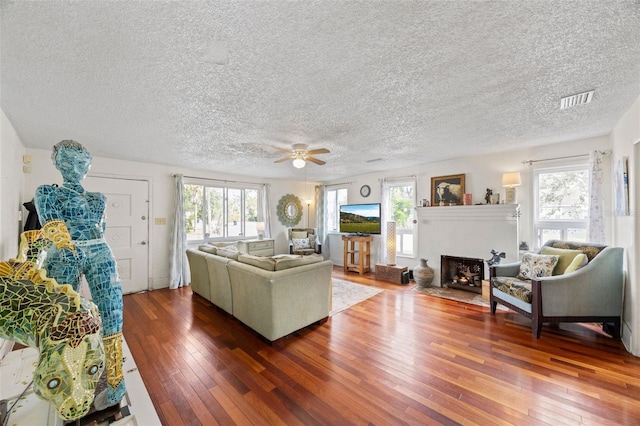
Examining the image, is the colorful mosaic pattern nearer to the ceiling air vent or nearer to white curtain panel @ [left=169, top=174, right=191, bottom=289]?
the ceiling air vent

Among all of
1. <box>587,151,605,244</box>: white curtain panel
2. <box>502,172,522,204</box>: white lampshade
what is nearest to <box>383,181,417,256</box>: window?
<box>502,172,522,204</box>: white lampshade

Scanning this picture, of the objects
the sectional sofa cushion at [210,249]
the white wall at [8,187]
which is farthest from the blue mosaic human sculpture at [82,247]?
the sectional sofa cushion at [210,249]

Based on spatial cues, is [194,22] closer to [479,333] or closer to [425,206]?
[479,333]

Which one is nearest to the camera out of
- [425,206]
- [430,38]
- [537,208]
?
[430,38]

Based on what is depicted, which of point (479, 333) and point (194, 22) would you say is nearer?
point (194, 22)

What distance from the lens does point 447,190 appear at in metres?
4.53

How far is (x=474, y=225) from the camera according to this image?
415cm

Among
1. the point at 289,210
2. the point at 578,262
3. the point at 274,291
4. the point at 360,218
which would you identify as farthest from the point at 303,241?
the point at 578,262

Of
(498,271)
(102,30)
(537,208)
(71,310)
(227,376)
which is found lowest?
(227,376)

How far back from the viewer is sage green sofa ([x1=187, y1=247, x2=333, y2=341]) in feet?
8.21

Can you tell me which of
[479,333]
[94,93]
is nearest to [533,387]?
[479,333]

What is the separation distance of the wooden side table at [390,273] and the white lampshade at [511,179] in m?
2.25

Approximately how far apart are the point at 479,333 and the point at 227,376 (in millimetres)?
2617

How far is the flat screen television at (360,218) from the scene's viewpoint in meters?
5.61
